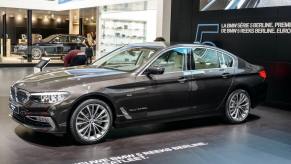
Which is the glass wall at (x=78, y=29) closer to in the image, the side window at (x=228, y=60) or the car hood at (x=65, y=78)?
the side window at (x=228, y=60)

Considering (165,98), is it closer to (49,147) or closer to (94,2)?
(49,147)

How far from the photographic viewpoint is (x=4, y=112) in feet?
26.8

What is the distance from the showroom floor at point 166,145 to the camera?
5445mm

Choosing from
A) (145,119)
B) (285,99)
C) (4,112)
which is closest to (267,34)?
(285,99)

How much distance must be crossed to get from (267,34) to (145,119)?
462 cm

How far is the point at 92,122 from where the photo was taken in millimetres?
6000

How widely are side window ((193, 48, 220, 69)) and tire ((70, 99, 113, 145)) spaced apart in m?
1.86

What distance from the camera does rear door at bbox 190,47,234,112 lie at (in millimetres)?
7027

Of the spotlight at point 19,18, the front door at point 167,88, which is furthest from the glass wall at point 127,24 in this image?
the front door at point 167,88

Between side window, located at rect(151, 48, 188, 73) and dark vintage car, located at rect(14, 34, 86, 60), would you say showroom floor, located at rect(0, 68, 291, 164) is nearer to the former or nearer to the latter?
side window, located at rect(151, 48, 188, 73)

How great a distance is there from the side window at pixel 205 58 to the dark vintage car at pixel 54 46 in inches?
574

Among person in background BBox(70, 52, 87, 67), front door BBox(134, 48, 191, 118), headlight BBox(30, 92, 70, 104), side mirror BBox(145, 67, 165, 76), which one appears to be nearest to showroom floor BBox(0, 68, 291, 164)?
front door BBox(134, 48, 191, 118)

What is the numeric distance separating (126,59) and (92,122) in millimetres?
1581

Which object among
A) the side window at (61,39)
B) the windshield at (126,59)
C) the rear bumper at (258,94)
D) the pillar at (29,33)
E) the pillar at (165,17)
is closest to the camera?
the windshield at (126,59)
